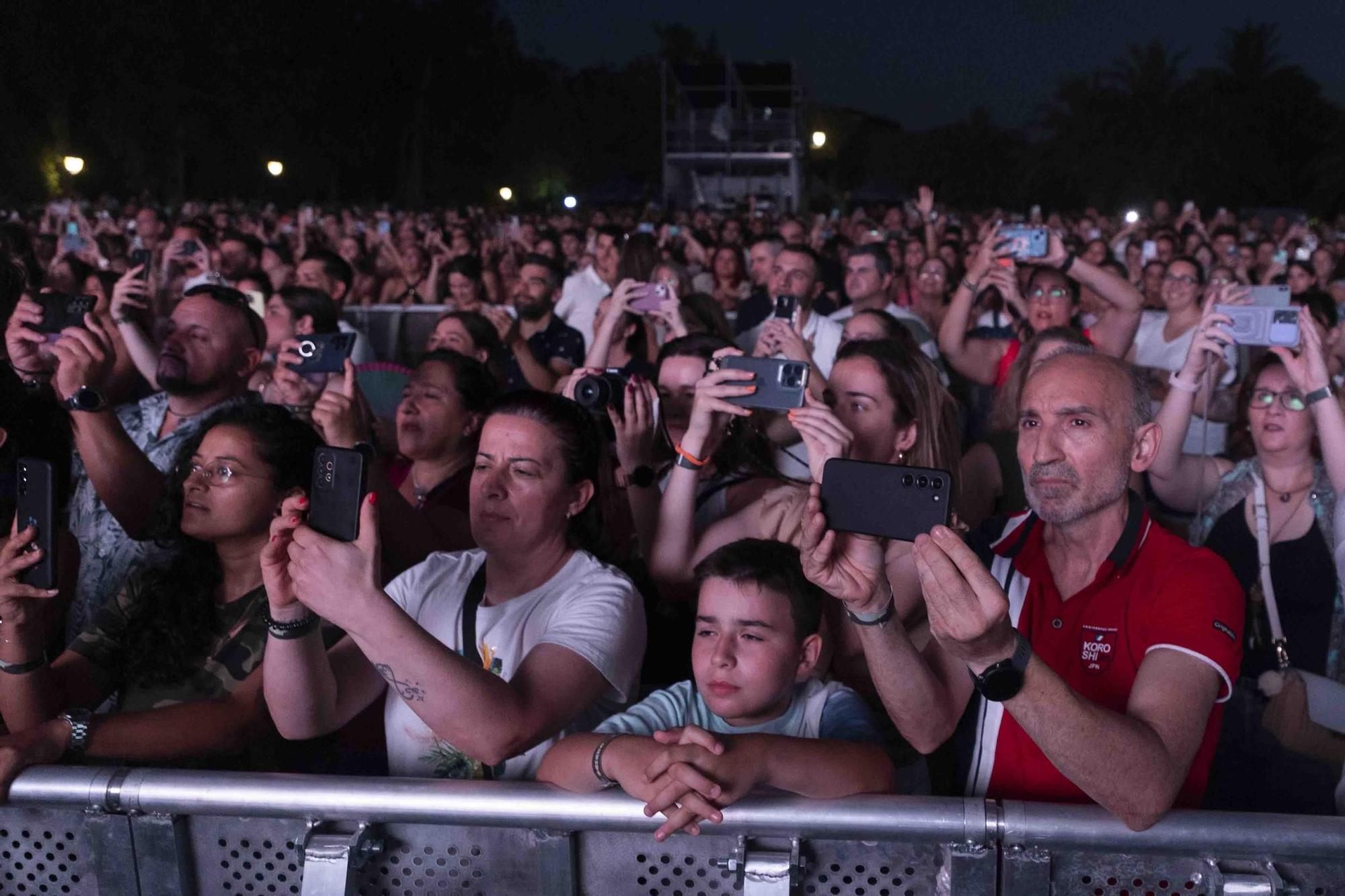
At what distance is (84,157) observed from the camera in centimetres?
3047

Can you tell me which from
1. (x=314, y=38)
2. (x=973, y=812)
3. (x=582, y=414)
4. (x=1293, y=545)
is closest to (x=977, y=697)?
(x=973, y=812)

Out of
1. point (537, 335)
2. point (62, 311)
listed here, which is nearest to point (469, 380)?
point (62, 311)

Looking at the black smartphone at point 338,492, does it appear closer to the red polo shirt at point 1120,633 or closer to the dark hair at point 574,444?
the dark hair at point 574,444

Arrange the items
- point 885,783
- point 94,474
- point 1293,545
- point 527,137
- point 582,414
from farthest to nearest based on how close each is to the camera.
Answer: point 527,137 → point 1293,545 → point 94,474 → point 582,414 → point 885,783

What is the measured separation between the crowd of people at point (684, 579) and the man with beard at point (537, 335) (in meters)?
1.55

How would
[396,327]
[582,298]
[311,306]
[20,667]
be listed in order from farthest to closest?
[396,327]
[582,298]
[311,306]
[20,667]

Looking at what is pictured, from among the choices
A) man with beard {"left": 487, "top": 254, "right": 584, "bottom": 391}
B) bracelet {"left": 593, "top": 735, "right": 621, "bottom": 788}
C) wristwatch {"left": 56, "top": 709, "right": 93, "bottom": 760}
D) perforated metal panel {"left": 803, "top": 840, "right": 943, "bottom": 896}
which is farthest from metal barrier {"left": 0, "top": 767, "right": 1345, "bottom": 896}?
man with beard {"left": 487, "top": 254, "right": 584, "bottom": 391}

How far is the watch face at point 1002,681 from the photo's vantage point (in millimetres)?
1862

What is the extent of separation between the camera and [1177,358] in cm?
629

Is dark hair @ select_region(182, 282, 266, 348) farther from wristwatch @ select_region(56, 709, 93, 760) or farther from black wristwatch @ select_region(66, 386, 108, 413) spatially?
wristwatch @ select_region(56, 709, 93, 760)

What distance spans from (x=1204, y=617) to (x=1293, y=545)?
1.74m

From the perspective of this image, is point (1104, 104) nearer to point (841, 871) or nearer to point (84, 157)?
point (84, 157)

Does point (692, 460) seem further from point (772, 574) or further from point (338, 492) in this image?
point (338, 492)

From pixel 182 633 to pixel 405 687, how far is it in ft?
3.10
